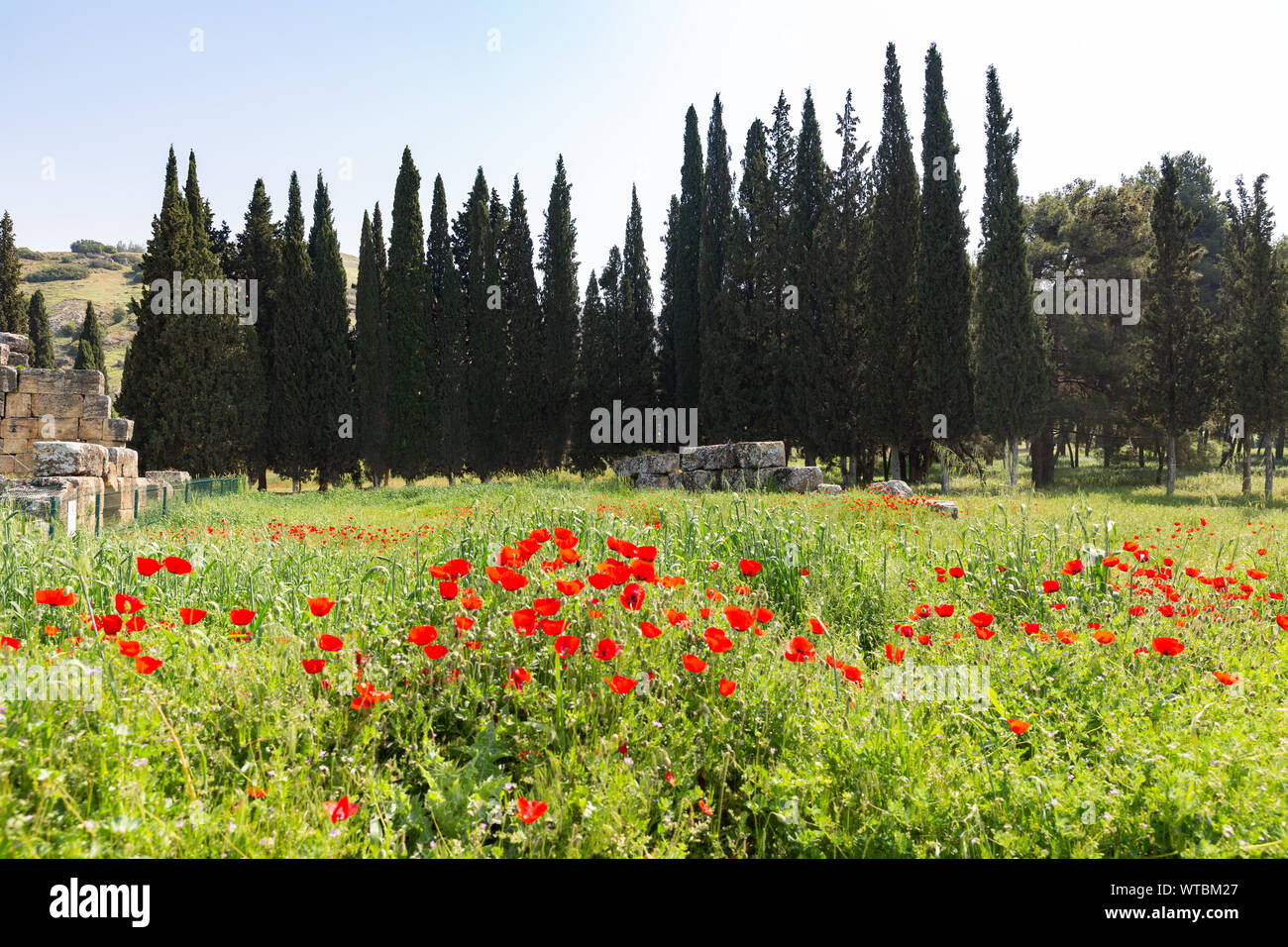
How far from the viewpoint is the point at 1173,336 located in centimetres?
2048

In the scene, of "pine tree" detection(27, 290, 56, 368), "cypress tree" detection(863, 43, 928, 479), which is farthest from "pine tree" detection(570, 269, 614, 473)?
"pine tree" detection(27, 290, 56, 368)

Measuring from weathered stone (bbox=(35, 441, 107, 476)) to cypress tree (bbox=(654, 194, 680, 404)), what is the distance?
18.7 m

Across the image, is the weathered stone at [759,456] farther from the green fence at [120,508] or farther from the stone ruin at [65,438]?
the stone ruin at [65,438]

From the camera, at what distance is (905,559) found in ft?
18.9

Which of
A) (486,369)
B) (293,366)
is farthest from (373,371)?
(486,369)

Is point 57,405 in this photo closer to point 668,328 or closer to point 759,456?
point 759,456

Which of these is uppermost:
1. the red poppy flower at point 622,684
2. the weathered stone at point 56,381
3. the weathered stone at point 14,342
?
the weathered stone at point 14,342

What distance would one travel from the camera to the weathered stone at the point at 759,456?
14812 mm

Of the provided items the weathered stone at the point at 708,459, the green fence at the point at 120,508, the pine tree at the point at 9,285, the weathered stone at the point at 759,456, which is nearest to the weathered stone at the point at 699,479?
the weathered stone at the point at 708,459

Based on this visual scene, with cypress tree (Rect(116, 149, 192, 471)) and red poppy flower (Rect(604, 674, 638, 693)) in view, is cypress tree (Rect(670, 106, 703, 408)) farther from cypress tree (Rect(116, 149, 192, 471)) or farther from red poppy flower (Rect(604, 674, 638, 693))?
red poppy flower (Rect(604, 674, 638, 693))

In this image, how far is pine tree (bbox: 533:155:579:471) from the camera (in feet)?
84.7

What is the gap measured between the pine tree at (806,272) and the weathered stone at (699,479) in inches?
293

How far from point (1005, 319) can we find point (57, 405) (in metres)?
23.1
